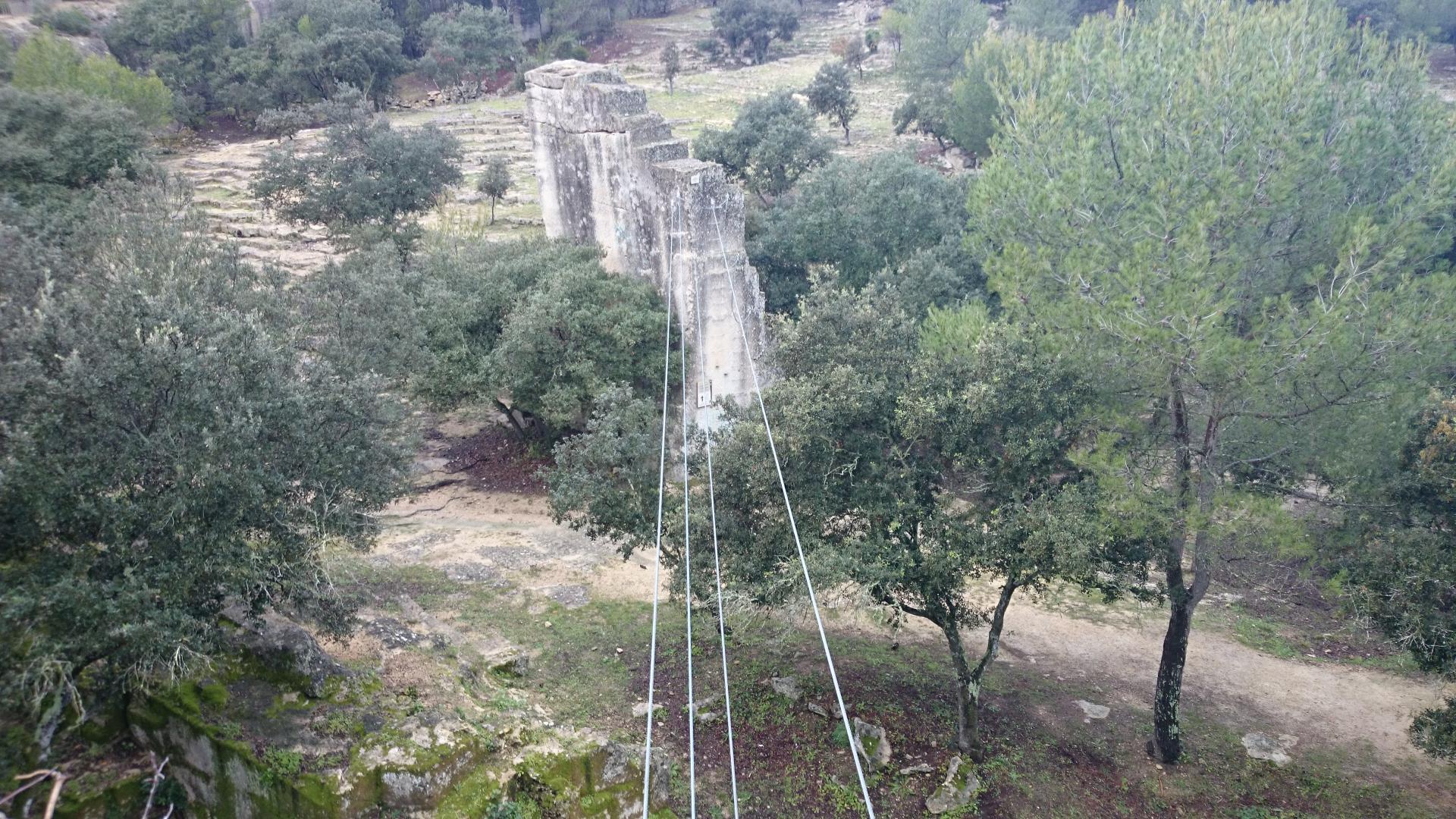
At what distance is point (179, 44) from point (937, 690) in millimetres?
50923

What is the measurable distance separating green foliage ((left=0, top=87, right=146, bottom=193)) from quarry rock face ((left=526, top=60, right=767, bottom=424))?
39.5 feet

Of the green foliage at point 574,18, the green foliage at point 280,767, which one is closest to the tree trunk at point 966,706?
the green foliage at point 280,767

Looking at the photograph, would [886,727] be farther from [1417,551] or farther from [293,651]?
[293,651]

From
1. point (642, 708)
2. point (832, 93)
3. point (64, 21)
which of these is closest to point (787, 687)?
point (642, 708)

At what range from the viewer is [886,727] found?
49.3ft

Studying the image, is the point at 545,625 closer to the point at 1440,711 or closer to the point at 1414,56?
the point at 1440,711

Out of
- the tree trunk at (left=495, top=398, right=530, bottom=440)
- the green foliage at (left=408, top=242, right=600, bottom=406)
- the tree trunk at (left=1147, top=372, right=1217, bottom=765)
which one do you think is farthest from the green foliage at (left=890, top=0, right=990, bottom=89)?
the tree trunk at (left=1147, top=372, right=1217, bottom=765)

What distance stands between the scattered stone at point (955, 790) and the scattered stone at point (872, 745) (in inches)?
34.3

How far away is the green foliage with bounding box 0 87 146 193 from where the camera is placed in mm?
26125

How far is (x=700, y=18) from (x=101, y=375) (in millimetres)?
66084

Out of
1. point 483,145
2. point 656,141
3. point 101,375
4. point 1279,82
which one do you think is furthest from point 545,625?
point 483,145

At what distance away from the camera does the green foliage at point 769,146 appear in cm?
3578

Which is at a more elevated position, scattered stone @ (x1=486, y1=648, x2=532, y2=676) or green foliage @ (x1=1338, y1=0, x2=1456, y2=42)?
green foliage @ (x1=1338, y1=0, x2=1456, y2=42)

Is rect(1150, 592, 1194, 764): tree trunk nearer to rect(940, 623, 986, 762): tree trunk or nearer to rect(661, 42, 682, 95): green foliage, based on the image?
rect(940, 623, 986, 762): tree trunk
